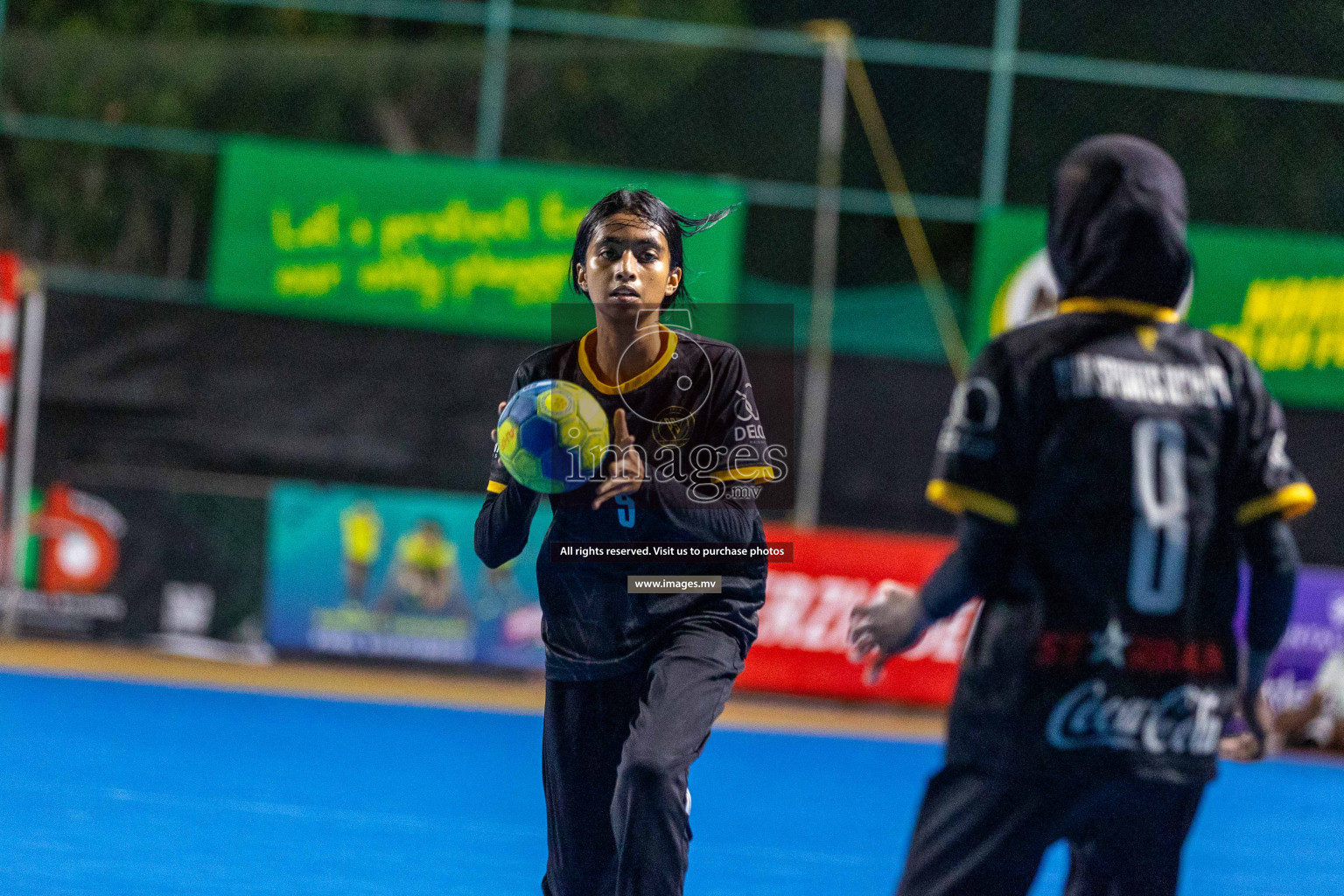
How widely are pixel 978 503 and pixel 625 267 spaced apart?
132 cm

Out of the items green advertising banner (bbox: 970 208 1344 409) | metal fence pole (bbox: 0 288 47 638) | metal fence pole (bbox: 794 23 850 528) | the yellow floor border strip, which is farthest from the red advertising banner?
metal fence pole (bbox: 0 288 47 638)

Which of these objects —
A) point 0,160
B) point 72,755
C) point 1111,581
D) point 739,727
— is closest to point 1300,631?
point 739,727

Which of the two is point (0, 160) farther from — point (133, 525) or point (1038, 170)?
point (1038, 170)

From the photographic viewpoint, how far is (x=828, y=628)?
1146 centimetres

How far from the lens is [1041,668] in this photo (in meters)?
2.97

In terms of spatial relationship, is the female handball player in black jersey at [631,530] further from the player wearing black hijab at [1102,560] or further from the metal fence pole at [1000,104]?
the metal fence pole at [1000,104]

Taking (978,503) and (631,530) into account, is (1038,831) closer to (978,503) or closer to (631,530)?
(978,503)

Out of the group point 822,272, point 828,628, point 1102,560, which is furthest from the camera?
point 822,272

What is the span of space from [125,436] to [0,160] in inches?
117

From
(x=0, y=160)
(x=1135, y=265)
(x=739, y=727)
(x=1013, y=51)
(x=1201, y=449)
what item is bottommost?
(x=739, y=727)

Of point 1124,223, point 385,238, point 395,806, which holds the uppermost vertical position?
point 385,238

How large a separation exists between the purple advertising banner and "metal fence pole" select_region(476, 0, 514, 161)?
7.46 meters

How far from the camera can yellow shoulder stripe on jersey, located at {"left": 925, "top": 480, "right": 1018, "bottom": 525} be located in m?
3.00

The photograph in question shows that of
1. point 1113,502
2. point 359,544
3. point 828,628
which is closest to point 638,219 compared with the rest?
point 1113,502
